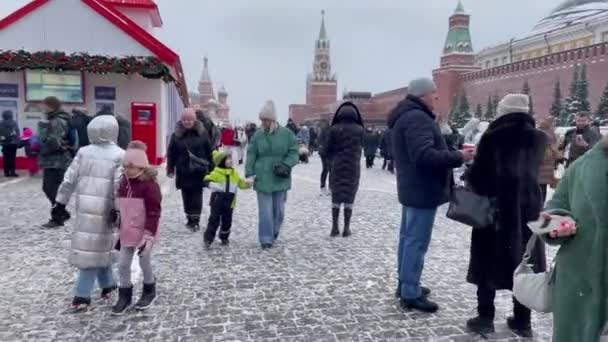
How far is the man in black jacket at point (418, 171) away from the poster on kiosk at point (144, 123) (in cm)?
1037

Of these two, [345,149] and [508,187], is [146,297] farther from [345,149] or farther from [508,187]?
[345,149]

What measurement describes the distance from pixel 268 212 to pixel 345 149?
1585 millimetres

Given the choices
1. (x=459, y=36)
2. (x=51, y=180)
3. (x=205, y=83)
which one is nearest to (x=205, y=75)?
(x=205, y=83)

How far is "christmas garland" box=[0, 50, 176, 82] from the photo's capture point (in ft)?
40.2

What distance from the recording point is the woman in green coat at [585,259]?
216 cm

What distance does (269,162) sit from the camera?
6.30m

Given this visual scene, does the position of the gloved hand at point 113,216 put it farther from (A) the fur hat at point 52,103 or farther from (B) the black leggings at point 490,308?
(A) the fur hat at point 52,103

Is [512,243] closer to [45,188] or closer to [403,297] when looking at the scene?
[403,297]

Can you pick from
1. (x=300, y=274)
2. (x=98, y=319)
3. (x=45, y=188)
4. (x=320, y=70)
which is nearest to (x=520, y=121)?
(x=300, y=274)

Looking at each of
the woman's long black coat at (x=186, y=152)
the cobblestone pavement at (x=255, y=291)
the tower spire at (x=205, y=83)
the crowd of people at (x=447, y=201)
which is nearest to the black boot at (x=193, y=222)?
the cobblestone pavement at (x=255, y=291)

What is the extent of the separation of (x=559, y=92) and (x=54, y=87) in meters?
45.2

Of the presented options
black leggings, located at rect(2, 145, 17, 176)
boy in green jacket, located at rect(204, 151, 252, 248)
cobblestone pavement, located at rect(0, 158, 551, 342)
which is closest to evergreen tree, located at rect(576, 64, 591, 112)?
cobblestone pavement, located at rect(0, 158, 551, 342)

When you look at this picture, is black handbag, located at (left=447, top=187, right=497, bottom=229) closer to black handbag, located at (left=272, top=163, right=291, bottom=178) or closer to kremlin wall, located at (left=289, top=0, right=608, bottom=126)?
black handbag, located at (left=272, top=163, right=291, bottom=178)

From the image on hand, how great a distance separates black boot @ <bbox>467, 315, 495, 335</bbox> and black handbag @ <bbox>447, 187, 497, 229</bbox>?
777 millimetres
